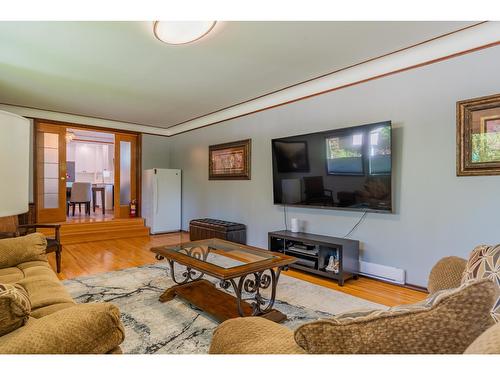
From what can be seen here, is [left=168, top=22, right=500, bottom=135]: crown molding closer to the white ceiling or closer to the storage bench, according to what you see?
the white ceiling

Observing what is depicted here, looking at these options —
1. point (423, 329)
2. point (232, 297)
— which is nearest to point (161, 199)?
point (232, 297)

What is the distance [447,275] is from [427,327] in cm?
120

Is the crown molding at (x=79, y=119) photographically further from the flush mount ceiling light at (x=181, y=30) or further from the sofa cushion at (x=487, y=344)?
the sofa cushion at (x=487, y=344)

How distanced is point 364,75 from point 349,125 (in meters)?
0.58

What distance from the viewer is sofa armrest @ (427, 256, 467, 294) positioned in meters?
1.59

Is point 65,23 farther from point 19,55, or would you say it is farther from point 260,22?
Result: point 260,22

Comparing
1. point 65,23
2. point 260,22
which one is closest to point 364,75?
point 260,22

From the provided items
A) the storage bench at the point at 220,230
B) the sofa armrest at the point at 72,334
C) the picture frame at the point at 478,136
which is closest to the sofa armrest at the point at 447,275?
the picture frame at the point at 478,136

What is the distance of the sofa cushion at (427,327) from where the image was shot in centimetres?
67

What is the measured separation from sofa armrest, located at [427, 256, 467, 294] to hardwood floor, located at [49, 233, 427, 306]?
43.3 inches

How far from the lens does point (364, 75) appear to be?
130 inches

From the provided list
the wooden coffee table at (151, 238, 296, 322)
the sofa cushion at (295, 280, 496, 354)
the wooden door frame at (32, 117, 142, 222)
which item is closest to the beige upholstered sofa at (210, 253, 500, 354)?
the sofa cushion at (295, 280, 496, 354)
